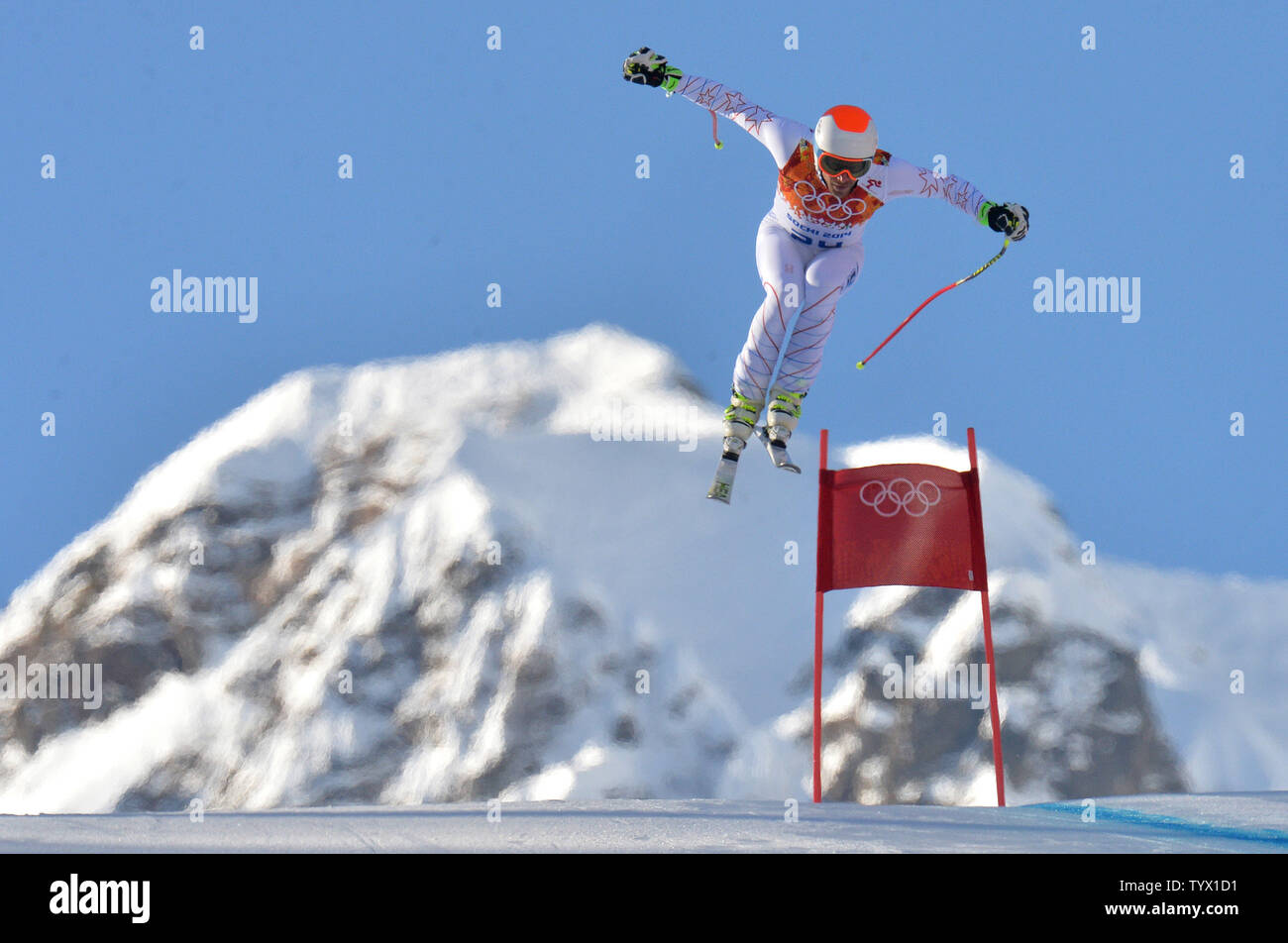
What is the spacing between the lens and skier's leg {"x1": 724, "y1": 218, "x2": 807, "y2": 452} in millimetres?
10992

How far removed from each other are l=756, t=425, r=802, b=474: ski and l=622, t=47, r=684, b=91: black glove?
9.18 ft

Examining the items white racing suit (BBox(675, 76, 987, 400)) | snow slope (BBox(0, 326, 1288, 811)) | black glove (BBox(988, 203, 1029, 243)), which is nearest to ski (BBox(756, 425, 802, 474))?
white racing suit (BBox(675, 76, 987, 400))

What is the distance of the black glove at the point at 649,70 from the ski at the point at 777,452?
2797mm

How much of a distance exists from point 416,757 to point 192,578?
1666cm

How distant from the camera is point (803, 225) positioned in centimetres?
1093

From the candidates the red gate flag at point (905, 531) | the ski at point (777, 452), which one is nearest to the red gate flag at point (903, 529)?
the red gate flag at point (905, 531)

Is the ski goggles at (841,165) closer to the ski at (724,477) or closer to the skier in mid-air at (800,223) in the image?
the skier in mid-air at (800,223)

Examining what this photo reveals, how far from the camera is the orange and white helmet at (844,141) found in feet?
34.4

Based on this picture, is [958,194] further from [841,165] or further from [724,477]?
[724,477]

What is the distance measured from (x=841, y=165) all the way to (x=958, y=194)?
1.14 metres

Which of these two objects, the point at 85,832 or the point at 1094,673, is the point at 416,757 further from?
the point at 85,832
